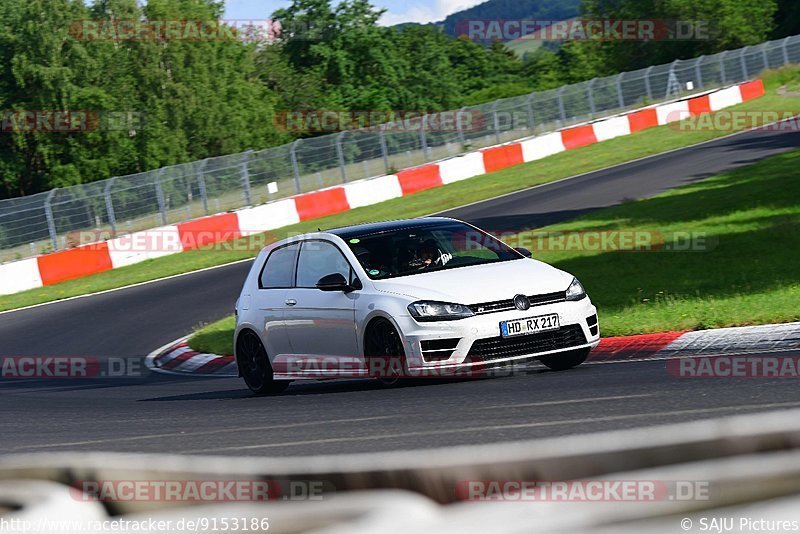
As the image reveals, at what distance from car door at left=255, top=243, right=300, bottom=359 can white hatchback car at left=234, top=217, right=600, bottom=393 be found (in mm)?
13

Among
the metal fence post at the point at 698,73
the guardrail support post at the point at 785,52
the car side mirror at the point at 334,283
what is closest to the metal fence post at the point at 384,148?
the metal fence post at the point at 698,73

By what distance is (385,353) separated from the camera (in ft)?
33.3

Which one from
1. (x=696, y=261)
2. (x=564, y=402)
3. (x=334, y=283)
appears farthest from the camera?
(x=696, y=261)

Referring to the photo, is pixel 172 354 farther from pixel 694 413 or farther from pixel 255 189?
pixel 255 189

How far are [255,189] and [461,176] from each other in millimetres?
6902

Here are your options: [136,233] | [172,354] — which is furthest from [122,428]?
[136,233]

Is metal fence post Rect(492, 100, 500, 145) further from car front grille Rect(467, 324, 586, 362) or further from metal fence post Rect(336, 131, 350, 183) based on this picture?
car front grille Rect(467, 324, 586, 362)

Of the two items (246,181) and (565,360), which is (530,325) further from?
(246,181)

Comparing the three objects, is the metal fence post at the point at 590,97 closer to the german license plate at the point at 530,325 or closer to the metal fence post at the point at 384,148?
the metal fence post at the point at 384,148

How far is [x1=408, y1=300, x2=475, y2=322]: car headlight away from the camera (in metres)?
9.69

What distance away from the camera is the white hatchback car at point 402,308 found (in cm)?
971

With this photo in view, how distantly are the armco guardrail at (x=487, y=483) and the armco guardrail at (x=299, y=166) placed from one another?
25972 millimetres

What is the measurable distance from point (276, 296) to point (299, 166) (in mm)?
22833

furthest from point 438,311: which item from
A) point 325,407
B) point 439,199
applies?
point 439,199
